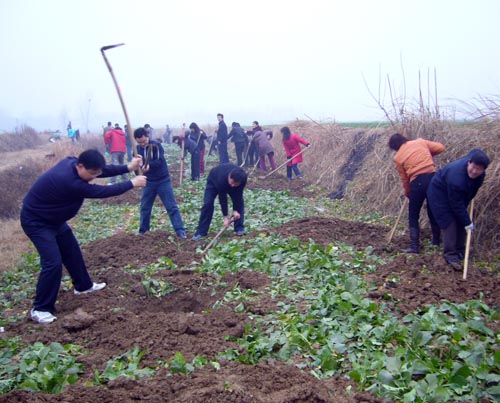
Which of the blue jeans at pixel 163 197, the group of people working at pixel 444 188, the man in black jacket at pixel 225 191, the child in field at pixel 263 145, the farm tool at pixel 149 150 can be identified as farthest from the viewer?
the child in field at pixel 263 145

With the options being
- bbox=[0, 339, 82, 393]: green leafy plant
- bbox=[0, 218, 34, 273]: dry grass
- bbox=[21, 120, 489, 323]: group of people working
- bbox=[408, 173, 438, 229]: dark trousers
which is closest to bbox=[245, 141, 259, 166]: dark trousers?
bbox=[0, 218, 34, 273]: dry grass

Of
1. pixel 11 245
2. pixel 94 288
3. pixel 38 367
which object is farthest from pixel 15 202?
pixel 38 367

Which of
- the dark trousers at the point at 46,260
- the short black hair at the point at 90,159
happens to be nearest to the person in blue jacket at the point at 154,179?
the short black hair at the point at 90,159

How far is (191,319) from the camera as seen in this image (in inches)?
182

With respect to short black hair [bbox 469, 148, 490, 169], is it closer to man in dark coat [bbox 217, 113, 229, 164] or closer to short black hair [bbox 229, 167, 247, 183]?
short black hair [bbox 229, 167, 247, 183]

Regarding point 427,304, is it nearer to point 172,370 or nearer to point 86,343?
point 172,370

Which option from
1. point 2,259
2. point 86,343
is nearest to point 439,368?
point 86,343

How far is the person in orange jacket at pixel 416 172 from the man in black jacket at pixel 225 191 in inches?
86.8

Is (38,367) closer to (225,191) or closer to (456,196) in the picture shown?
(225,191)

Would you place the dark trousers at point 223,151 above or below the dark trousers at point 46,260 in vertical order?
above

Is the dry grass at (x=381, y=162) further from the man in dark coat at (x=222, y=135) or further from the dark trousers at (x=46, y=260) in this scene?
the dark trousers at (x=46, y=260)

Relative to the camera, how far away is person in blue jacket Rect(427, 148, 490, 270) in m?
5.39

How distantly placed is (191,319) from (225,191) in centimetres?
309

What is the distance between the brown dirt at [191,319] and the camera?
3271mm
